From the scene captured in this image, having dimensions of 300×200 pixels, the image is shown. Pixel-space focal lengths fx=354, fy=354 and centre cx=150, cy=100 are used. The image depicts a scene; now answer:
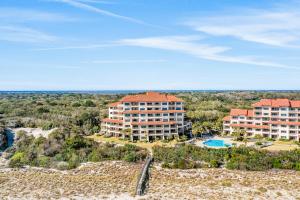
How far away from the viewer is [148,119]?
69875 millimetres

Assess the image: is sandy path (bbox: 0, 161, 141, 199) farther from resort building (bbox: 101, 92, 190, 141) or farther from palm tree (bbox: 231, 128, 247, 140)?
palm tree (bbox: 231, 128, 247, 140)

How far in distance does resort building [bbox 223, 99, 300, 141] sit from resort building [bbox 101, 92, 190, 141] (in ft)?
37.7

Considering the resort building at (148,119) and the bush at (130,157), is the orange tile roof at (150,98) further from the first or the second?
the bush at (130,157)

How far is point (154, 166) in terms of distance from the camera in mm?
50375

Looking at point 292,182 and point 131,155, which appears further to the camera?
point 131,155

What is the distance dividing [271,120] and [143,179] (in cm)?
3691

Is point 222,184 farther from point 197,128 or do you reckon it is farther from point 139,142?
point 197,128

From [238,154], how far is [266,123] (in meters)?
20.1

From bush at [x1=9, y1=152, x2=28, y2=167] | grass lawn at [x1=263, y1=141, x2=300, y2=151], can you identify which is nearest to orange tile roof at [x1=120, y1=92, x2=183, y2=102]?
grass lawn at [x1=263, y1=141, x2=300, y2=151]

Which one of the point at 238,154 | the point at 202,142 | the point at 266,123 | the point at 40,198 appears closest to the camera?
the point at 40,198

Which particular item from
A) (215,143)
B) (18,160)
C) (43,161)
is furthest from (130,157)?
(215,143)

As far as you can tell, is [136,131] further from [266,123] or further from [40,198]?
[40,198]

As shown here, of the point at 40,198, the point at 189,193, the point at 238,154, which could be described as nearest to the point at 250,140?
the point at 238,154

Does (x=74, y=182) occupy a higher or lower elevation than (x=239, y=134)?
lower
